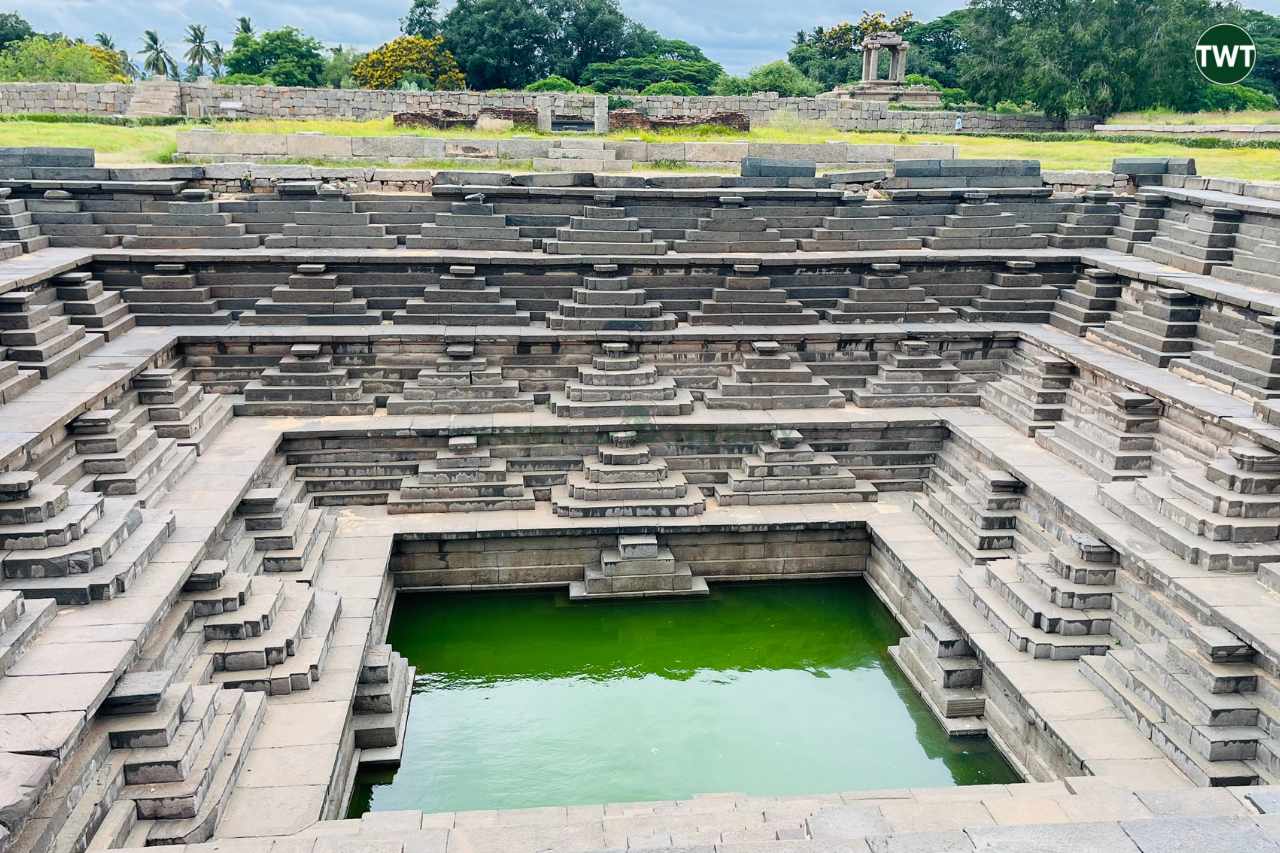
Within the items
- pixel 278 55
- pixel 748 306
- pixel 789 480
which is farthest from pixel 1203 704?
pixel 278 55

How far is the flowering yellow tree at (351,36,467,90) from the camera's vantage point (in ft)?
118

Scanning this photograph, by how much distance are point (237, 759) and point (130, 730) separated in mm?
803

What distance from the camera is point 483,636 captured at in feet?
34.1

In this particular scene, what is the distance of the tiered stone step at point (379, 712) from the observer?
8359 millimetres

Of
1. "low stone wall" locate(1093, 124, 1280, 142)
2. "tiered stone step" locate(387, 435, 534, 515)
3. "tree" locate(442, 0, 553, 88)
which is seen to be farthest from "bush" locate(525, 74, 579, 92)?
"tiered stone step" locate(387, 435, 534, 515)

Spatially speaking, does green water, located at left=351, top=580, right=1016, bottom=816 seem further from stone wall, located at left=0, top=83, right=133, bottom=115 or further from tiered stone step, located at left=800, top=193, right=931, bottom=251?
stone wall, located at left=0, top=83, right=133, bottom=115

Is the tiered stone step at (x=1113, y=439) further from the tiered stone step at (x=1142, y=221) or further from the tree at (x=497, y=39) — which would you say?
the tree at (x=497, y=39)

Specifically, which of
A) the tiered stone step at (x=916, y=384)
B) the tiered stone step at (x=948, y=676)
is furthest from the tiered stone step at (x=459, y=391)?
the tiered stone step at (x=948, y=676)

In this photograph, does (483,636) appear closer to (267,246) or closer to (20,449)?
(20,449)

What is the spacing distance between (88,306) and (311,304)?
99.5 inches

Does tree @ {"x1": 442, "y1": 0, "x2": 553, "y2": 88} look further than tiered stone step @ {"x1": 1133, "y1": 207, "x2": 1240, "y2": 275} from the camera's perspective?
Yes

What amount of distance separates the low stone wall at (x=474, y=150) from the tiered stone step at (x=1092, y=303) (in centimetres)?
422

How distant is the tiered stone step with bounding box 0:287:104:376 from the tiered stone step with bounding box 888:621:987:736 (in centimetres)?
925

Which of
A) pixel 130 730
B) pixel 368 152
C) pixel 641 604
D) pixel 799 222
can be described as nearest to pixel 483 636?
pixel 641 604
